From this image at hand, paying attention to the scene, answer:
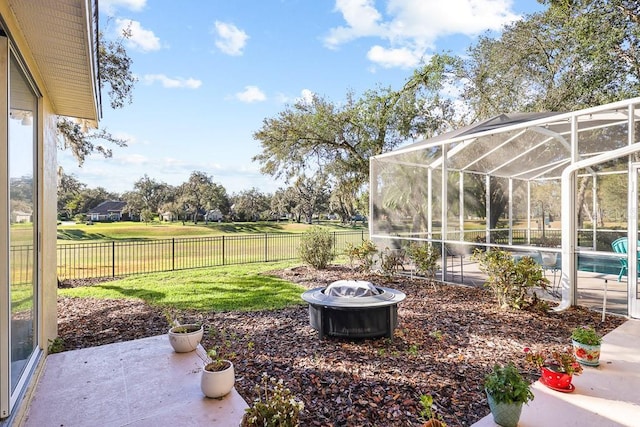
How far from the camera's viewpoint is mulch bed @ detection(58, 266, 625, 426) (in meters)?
2.58

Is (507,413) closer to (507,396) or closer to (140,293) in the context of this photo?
(507,396)

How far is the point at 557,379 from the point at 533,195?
560 cm

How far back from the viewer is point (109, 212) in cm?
3775

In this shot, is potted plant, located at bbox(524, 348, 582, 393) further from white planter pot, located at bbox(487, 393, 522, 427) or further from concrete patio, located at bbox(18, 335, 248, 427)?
concrete patio, located at bbox(18, 335, 248, 427)

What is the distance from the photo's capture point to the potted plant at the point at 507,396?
2.17m

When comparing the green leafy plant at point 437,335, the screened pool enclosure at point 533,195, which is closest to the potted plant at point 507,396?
the green leafy plant at point 437,335

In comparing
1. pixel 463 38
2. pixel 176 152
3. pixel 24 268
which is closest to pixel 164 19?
pixel 24 268

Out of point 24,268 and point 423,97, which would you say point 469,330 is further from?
point 423,97

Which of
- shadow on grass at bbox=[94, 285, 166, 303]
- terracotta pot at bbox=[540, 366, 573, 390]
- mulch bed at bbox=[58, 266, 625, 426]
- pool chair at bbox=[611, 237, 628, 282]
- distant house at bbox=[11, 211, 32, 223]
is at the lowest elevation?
shadow on grass at bbox=[94, 285, 166, 303]

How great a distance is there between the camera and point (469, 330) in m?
4.24

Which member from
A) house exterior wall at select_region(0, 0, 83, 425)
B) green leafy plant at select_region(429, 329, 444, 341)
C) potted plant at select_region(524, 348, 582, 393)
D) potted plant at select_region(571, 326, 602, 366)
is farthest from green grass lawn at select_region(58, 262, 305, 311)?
potted plant at select_region(571, 326, 602, 366)

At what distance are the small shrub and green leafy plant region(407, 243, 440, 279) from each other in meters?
2.49

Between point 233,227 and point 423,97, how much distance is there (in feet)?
A: 85.4

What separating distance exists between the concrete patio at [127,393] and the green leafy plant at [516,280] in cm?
426
